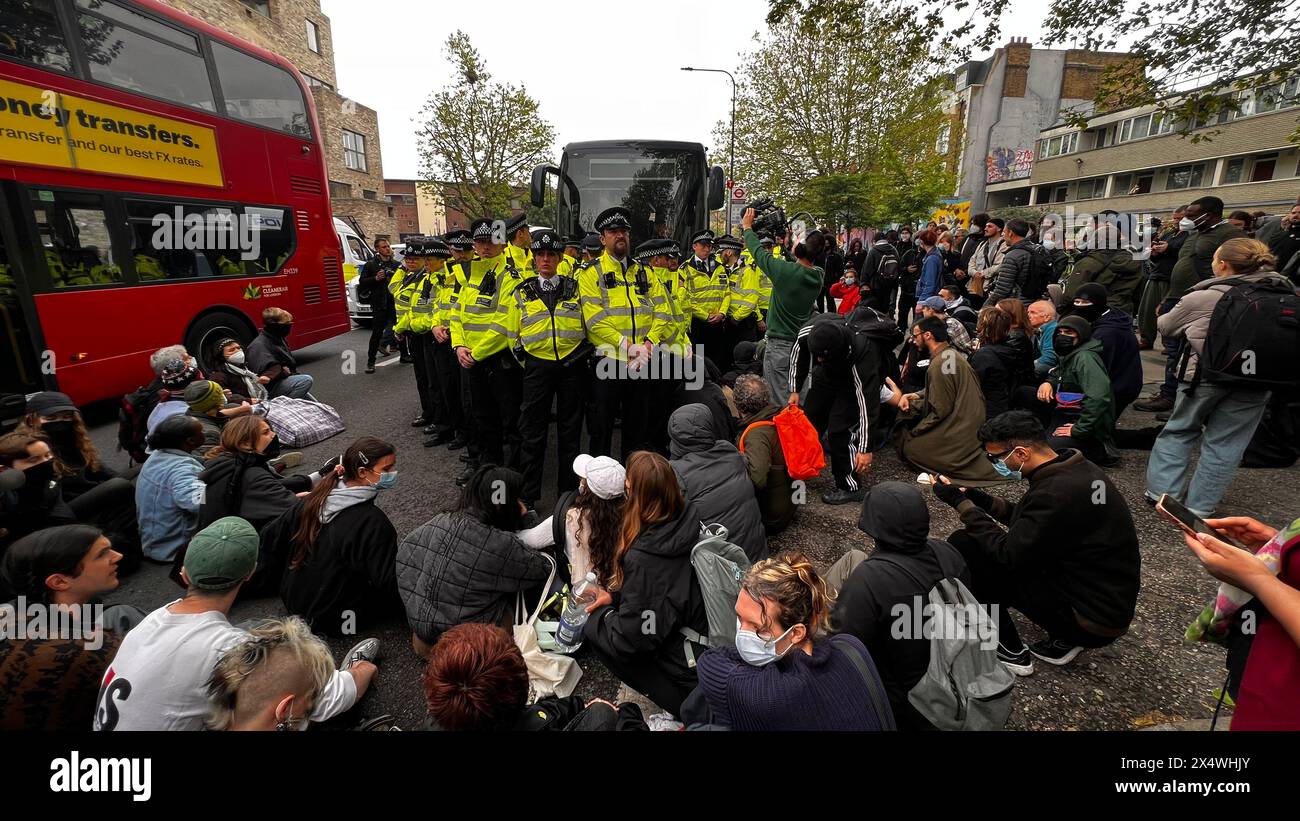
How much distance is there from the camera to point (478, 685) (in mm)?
1547

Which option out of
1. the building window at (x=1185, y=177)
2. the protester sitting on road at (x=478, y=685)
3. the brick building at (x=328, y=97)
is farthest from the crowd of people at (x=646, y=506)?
the building window at (x=1185, y=177)

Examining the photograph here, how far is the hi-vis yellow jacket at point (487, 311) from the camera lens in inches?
184

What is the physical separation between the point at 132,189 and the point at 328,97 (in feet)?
96.2

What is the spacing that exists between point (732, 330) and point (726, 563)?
5494 mm

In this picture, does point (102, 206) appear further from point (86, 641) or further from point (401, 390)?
point (86, 641)

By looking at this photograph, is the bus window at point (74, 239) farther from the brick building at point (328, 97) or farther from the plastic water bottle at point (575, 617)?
the brick building at point (328, 97)

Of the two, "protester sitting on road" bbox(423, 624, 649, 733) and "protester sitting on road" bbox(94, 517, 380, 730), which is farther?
"protester sitting on road" bbox(94, 517, 380, 730)

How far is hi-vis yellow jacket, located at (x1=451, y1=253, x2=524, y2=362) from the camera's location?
4.67 metres

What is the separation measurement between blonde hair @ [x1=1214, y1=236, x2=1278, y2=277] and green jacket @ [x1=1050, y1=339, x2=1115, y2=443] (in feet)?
3.35

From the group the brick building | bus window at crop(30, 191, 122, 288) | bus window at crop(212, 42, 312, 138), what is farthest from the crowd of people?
the brick building

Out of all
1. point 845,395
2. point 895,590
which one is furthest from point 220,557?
point 845,395

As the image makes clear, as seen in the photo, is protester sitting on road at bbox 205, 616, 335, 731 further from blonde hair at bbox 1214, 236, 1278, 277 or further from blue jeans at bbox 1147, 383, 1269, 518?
blonde hair at bbox 1214, 236, 1278, 277

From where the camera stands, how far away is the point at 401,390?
835 centimetres
